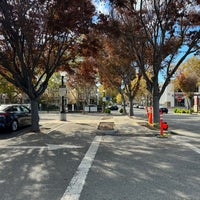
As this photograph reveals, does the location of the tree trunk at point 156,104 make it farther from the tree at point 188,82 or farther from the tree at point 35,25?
the tree at point 188,82

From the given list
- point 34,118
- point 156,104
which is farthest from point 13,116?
point 156,104

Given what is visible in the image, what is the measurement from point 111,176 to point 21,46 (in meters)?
9.74

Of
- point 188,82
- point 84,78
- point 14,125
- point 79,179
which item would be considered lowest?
point 79,179

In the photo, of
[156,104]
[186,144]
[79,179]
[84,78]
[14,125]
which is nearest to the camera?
[79,179]

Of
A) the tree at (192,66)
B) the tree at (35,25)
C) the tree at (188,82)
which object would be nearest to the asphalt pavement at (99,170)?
the tree at (35,25)

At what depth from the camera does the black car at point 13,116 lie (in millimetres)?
14281

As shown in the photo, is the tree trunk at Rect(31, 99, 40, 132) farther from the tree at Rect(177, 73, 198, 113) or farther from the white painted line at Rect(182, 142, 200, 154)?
the tree at Rect(177, 73, 198, 113)

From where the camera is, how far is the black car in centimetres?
1428

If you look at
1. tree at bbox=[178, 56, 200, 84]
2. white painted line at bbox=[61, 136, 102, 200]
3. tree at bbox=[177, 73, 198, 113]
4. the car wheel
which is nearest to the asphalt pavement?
white painted line at bbox=[61, 136, 102, 200]

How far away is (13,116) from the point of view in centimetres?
1497

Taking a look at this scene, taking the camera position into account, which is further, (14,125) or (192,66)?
(192,66)

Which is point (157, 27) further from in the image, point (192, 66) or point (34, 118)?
point (192, 66)

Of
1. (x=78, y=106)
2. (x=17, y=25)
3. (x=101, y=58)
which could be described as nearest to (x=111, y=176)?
(x=17, y=25)

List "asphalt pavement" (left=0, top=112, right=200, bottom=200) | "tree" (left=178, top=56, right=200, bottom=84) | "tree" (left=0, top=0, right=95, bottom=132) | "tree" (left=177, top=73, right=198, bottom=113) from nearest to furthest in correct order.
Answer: "asphalt pavement" (left=0, top=112, right=200, bottom=200)
"tree" (left=0, top=0, right=95, bottom=132)
"tree" (left=177, top=73, right=198, bottom=113)
"tree" (left=178, top=56, right=200, bottom=84)
